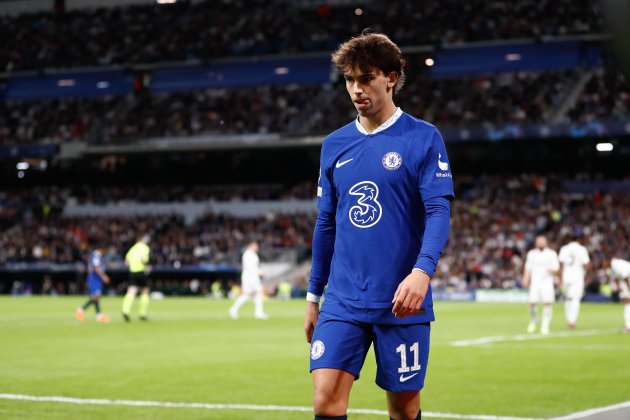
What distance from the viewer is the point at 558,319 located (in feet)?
102

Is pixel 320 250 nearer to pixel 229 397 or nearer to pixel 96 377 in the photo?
pixel 229 397

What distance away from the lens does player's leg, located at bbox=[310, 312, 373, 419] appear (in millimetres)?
5109

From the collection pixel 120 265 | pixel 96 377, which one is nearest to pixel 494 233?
pixel 120 265

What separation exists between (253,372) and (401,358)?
10214 mm

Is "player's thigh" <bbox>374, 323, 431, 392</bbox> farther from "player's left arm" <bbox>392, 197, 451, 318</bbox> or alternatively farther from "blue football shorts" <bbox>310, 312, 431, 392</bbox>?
"player's left arm" <bbox>392, 197, 451, 318</bbox>

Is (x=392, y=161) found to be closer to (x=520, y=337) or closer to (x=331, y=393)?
(x=331, y=393)

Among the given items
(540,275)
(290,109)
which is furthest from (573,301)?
(290,109)

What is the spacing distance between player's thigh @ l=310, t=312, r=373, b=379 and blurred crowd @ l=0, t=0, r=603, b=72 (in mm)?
53752

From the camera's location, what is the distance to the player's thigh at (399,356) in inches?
205

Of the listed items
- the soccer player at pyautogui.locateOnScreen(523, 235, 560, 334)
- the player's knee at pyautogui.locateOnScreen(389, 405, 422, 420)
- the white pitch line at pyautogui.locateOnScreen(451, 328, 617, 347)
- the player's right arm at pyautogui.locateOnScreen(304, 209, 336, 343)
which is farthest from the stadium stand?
the player's knee at pyautogui.locateOnScreen(389, 405, 422, 420)

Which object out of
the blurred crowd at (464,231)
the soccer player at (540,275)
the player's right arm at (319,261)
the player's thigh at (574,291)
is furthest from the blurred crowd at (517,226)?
the player's right arm at (319,261)

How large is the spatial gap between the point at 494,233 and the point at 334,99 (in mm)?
15175

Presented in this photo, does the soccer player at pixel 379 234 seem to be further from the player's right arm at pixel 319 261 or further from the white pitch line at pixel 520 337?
the white pitch line at pixel 520 337

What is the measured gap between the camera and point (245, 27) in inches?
2613
